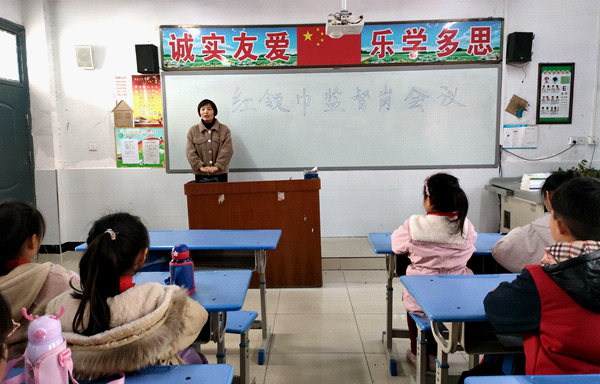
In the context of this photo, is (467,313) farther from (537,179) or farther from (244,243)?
(537,179)

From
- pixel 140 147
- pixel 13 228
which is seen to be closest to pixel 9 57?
pixel 140 147

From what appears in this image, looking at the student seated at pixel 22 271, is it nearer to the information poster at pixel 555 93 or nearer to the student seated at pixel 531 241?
the student seated at pixel 531 241

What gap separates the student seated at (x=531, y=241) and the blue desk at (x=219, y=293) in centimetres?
123

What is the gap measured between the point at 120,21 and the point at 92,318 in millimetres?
4354

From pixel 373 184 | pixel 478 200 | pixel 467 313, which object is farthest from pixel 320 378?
pixel 478 200

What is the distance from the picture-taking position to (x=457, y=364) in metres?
2.32

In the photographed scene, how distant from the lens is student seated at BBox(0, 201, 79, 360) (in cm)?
131

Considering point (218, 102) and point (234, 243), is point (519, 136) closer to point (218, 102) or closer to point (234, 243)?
point (218, 102)

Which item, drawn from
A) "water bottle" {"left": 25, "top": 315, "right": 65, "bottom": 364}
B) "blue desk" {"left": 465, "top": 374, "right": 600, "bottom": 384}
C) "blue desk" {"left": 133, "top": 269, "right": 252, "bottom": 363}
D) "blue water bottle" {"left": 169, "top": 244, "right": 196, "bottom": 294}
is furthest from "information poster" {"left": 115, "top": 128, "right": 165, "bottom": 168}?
"blue desk" {"left": 465, "top": 374, "right": 600, "bottom": 384}

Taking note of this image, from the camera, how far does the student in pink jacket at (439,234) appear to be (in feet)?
6.45

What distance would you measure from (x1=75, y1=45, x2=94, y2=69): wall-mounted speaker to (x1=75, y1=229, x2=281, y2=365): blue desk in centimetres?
285

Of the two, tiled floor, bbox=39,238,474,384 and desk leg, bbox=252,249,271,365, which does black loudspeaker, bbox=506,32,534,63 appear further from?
desk leg, bbox=252,249,271,365

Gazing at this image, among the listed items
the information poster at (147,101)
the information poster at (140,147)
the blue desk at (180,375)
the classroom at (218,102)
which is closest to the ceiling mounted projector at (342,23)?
the classroom at (218,102)

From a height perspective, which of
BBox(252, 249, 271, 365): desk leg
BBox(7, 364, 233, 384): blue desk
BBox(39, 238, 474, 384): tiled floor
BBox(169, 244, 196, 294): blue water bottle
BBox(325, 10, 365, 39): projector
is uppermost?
BBox(325, 10, 365, 39): projector
